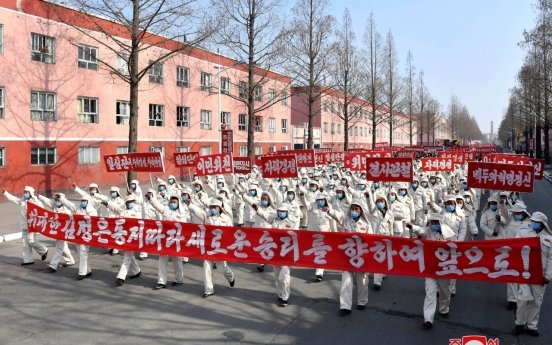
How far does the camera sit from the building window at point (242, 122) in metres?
37.5

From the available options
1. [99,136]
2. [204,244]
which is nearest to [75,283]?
[204,244]

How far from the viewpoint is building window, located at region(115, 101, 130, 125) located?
26.3m

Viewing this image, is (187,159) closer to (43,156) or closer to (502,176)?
(43,156)

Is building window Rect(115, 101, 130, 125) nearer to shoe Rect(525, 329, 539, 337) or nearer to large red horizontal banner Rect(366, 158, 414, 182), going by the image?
large red horizontal banner Rect(366, 158, 414, 182)

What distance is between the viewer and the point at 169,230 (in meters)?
8.70

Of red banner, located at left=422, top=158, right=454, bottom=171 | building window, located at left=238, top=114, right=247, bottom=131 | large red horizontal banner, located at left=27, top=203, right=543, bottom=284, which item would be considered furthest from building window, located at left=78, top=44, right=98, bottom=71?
red banner, located at left=422, top=158, right=454, bottom=171

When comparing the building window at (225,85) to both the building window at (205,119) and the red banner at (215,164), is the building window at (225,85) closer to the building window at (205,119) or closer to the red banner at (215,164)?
the building window at (205,119)

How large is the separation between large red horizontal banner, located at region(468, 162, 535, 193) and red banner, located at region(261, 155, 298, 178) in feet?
15.1

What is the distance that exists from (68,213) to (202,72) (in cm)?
2459

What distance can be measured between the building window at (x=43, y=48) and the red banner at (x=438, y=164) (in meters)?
17.7

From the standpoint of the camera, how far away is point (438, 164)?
59.3 feet

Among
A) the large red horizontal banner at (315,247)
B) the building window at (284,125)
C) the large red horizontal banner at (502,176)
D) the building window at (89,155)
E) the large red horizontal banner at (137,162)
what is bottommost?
the large red horizontal banner at (315,247)

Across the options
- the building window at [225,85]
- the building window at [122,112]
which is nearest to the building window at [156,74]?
the building window at [122,112]

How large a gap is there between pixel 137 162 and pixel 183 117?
61.8 ft
